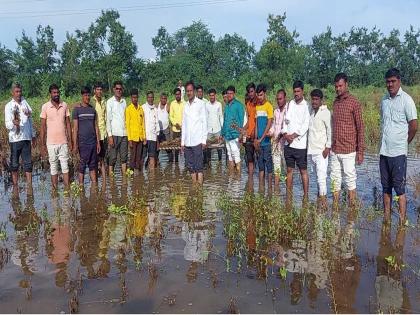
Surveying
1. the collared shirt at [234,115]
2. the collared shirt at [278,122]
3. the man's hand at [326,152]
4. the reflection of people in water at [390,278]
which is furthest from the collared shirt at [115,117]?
the reflection of people in water at [390,278]

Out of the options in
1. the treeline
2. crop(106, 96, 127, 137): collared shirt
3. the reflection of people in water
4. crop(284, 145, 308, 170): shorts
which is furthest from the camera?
the treeline

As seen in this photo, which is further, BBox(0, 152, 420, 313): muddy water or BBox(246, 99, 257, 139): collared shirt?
BBox(246, 99, 257, 139): collared shirt

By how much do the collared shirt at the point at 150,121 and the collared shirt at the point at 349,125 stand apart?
191 inches

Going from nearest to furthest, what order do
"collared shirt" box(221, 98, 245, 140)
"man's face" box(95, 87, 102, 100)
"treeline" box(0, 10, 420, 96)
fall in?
"collared shirt" box(221, 98, 245, 140) < "man's face" box(95, 87, 102, 100) < "treeline" box(0, 10, 420, 96)

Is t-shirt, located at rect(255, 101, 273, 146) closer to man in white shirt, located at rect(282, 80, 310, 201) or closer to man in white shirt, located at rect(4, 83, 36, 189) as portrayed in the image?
man in white shirt, located at rect(282, 80, 310, 201)

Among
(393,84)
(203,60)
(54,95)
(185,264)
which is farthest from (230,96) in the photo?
(203,60)

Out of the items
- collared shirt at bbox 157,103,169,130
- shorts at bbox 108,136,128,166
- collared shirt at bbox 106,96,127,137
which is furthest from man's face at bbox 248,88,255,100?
collared shirt at bbox 157,103,169,130

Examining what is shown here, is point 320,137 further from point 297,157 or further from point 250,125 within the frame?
point 250,125

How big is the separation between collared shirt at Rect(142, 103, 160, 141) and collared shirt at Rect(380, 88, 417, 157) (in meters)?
5.63

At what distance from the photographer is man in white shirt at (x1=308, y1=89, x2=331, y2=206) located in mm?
6820

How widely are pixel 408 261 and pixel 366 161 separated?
6.76 metres

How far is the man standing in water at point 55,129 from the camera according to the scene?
8.01m

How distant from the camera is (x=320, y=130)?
22.5 ft

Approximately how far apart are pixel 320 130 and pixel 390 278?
308 centimetres
